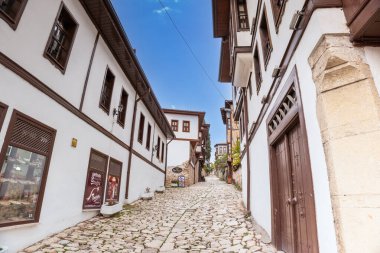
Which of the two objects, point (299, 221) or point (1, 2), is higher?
point (1, 2)

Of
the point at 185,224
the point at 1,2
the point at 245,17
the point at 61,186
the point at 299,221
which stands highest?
the point at 245,17

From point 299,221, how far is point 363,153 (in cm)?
186

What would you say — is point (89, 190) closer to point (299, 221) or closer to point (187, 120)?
point (299, 221)

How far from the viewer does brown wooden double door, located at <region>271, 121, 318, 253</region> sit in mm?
3164

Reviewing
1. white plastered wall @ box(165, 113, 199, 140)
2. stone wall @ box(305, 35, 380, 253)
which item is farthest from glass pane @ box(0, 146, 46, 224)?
white plastered wall @ box(165, 113, 199, 140)

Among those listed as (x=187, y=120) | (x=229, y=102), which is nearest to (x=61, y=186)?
(x=187, y=120)

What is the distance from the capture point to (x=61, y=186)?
5.69 metres

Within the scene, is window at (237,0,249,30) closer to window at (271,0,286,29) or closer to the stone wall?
window at (271,0,286,29)

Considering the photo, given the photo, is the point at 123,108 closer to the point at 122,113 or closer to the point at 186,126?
the point at 122,113

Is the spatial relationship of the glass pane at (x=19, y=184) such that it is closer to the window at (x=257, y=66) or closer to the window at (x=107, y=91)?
the window at (x=107, y=91)

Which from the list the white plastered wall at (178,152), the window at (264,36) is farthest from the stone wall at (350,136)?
the white plastered wall at (178,152)

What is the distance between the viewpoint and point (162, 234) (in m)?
6.13

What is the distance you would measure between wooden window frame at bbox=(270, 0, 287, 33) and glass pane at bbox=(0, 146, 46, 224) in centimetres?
549

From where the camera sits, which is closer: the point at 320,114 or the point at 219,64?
the point at 320,114
